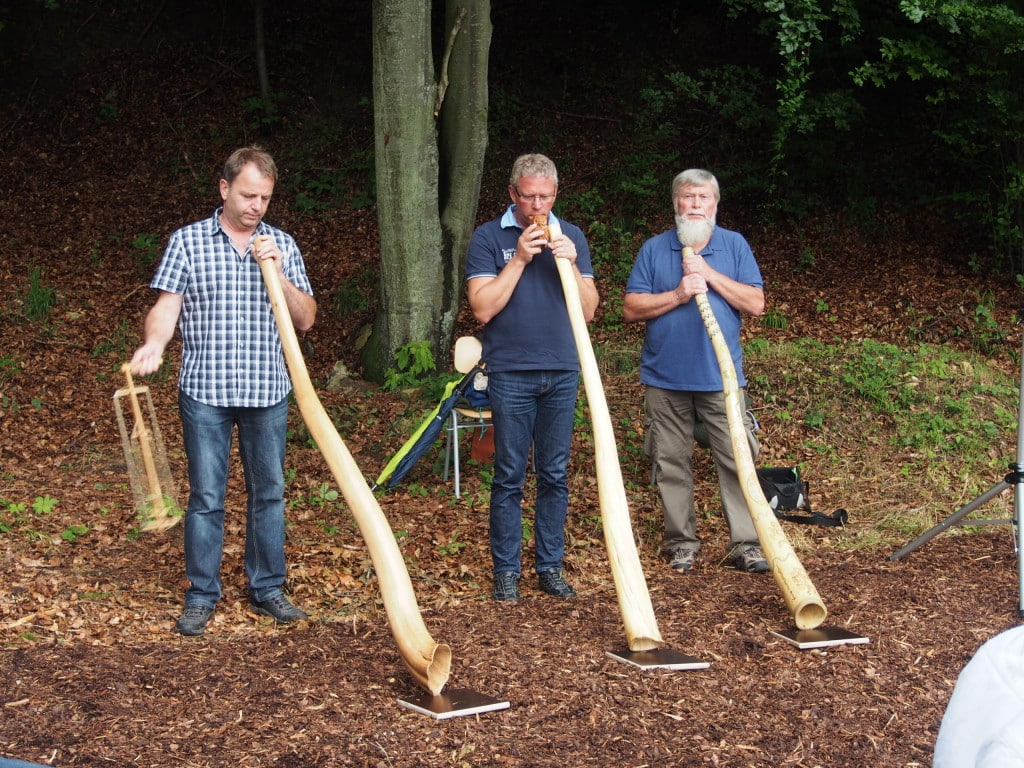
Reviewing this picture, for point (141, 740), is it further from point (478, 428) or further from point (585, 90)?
point (585, 90)

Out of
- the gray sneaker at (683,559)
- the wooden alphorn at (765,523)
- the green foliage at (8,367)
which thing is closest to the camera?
the wooden alphorn at (765,523)

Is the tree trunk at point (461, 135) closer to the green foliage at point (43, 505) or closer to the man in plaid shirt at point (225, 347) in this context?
the green foliage at point (43, 505)

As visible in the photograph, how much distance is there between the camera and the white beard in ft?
17.7

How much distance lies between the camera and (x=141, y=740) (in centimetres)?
333

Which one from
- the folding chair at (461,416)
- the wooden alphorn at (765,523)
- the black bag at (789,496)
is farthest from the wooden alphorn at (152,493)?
the black bag at (789,496)

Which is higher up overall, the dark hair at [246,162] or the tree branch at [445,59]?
the tree branch at [445,59]

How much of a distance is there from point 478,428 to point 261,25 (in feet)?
27.8

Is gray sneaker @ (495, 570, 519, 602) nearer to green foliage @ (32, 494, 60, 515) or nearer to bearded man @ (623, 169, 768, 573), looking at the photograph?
bearded man @ (623, 169, 768, 573)

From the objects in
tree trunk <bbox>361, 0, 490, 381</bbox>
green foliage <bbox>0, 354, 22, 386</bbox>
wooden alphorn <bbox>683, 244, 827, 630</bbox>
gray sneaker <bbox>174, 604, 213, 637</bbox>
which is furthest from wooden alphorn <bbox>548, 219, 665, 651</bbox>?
green foliage <bbox>0, 354, 22, 386</bbox>

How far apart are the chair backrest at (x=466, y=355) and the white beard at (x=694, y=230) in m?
2.19

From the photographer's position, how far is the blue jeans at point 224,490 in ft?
15.0

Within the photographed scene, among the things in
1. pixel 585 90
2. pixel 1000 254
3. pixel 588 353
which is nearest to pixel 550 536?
pixel 588 353

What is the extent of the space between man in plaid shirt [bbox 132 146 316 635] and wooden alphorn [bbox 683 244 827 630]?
1.85 metres

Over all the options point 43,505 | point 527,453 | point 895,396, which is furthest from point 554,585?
point 895,396
